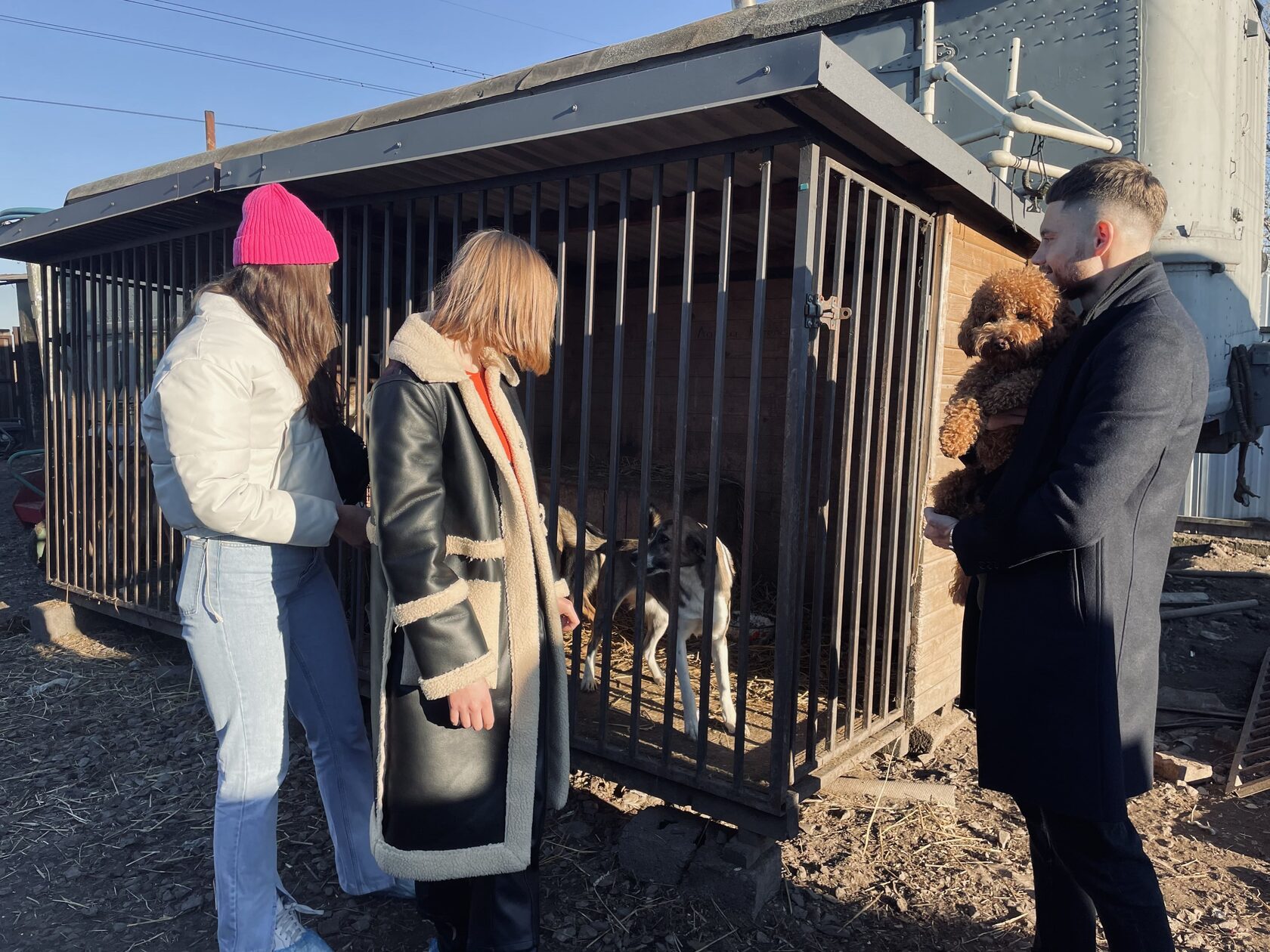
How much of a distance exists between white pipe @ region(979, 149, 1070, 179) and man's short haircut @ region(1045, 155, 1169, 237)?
3.12 meters

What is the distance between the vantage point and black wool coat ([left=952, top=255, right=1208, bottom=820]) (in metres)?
1.86

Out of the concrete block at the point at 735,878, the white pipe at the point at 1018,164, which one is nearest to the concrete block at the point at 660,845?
the concrete block at the point at 735,878

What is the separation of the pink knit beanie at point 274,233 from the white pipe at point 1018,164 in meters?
4.01

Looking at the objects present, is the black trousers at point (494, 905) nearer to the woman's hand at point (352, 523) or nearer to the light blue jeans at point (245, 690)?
the light blue jeans at point (245, 690)

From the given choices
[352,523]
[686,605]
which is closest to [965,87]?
[686,605]

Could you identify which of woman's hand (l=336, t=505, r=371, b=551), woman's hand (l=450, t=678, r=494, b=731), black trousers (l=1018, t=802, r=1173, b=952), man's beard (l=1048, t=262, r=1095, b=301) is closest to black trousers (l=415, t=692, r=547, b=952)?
woman's hand (l=450, t=678, r=494, b=731)

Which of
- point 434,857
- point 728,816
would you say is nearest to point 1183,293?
point 728,816

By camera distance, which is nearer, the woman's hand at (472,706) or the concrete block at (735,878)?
the woman's hand at (472,706)

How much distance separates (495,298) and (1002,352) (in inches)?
51.4

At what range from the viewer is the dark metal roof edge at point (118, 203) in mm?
4059

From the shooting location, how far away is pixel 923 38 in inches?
214

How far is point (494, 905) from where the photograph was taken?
2.21 meters

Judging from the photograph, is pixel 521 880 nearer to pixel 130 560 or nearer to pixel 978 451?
A: pixel 978 451

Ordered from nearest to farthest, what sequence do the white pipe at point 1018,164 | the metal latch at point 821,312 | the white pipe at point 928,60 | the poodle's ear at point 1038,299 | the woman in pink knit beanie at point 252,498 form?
the poodle's ear at point 1038,299, the woman in pink knit beanie at point 252,498, the metal latch at point 821,312, the white pipe at point 1018,164, the white pipe at point 928,60
